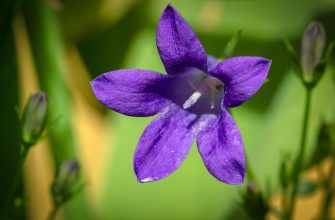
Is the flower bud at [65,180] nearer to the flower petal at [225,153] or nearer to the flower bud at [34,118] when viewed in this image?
the flower bud at [34,118]

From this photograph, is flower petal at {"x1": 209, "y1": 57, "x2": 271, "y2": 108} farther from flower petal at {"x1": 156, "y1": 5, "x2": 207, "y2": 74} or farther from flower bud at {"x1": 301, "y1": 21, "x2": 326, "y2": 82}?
flower bud at {"x1": 301, "y1": 21, "x2": 326, "y2": 82}

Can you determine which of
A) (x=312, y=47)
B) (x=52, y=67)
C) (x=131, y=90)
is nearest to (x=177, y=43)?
(x=131, y=90)

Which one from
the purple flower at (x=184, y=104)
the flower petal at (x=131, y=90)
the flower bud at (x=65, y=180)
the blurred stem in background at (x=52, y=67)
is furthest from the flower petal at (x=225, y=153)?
the blurred stem in background at (x=52, y=67)

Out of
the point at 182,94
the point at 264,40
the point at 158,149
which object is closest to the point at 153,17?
the point at 264,40

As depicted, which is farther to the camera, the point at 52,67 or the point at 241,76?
the point at 52,67

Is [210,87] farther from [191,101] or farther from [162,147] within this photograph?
[162,147]

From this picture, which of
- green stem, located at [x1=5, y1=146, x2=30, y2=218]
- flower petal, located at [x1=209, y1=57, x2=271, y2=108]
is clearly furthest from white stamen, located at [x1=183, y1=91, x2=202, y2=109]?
green stem, located at [x1=5, y1=146, x2=30, y2=218]
